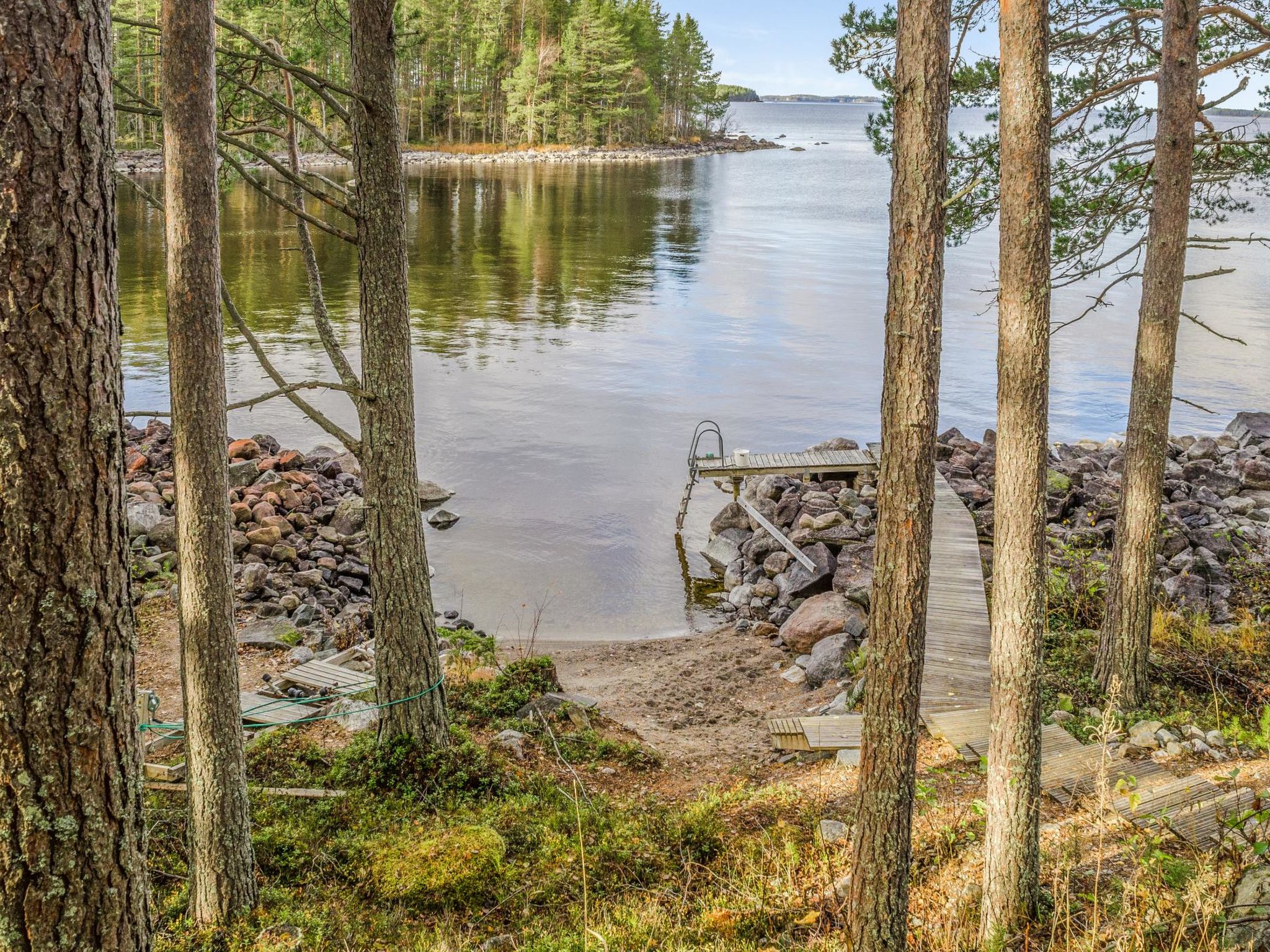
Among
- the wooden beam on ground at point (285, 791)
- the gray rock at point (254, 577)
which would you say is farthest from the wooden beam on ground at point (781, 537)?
the wooden beam on ground at point (285, 791)

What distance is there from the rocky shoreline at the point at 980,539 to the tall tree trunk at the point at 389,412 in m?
3.45

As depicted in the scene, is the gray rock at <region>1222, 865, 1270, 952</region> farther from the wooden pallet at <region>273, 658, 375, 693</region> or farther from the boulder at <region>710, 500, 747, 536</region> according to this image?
the boulder at <region>710, 500, 747, 536</region>

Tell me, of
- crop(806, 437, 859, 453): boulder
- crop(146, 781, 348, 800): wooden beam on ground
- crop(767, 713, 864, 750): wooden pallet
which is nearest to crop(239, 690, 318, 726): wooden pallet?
crop(146, 781, 348, 800): wooden beam on ground

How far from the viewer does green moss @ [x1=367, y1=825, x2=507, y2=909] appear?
16.5 feet

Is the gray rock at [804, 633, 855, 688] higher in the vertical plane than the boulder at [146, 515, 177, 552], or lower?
lower

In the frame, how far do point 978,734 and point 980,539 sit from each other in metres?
5.40

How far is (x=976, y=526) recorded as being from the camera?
11.9 metres

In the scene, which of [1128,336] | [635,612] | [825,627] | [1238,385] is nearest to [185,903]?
[825,627]

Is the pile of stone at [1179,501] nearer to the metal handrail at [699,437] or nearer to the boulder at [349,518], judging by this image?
the metal handrail at [699,437]

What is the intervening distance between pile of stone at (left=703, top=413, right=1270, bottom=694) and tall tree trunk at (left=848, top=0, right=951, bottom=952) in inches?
181

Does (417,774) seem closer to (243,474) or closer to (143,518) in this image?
(143,518)

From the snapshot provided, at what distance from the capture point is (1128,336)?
2809 cm

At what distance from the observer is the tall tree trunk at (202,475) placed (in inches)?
175

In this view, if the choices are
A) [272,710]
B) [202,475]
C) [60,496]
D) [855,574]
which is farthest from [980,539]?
[60,496]
